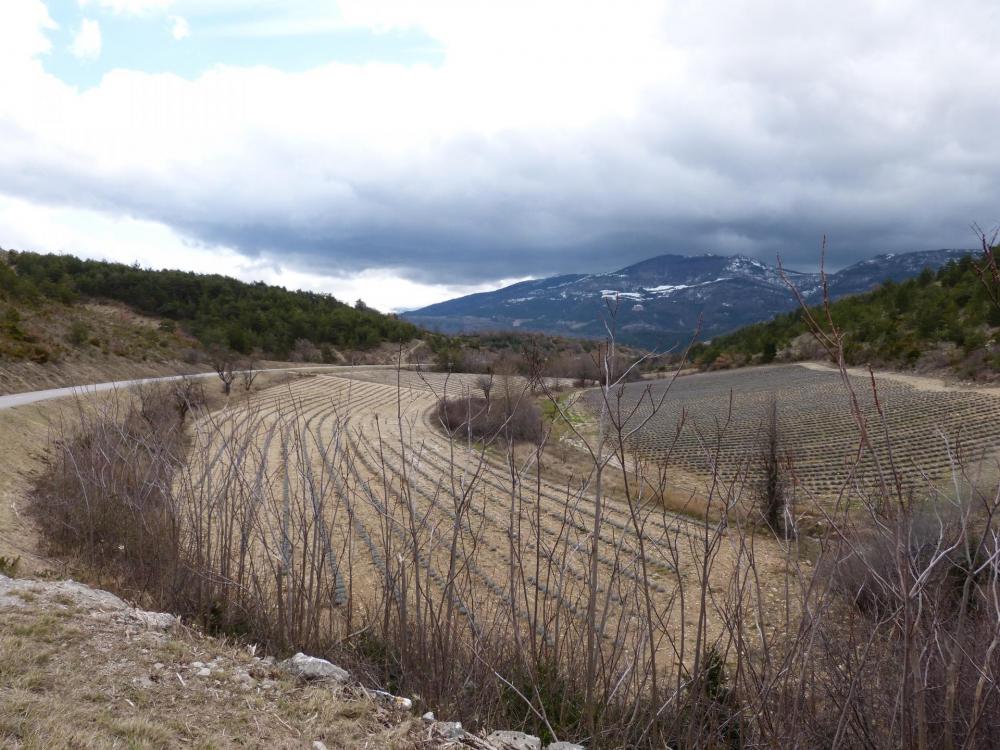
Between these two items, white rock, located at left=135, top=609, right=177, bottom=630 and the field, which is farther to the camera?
white rock, located at left=135, top=609, right=177, bottom=630

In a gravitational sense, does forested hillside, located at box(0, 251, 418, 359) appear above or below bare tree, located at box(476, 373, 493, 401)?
above

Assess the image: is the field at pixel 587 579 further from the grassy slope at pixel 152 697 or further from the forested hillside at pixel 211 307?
the forested hillside at pixel 211 307

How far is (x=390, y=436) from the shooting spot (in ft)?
90.3

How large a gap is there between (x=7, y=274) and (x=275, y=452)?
25.1 meters

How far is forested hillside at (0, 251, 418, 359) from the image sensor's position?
186 feet

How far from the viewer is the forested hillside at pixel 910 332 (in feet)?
127

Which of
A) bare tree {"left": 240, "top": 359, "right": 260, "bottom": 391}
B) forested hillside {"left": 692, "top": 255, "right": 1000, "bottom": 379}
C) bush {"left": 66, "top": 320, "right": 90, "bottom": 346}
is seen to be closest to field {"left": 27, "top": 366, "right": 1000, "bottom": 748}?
bare tree {"left": 240, "top": 359, "right": 260, "bottom": 391}

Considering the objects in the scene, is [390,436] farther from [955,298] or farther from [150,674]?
[955,298]

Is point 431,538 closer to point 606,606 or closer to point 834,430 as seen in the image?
point 606,606

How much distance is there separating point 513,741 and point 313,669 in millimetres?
1674

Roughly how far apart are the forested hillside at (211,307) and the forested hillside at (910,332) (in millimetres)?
42835

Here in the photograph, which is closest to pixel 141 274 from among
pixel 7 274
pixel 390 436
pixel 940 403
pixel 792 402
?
pixel 7 274

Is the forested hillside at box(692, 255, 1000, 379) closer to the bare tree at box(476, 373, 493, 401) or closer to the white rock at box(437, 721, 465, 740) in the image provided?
the bare tree at box(476, 373, 493, 401)

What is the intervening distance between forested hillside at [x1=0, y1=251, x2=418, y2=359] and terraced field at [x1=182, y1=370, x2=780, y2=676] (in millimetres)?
33532
